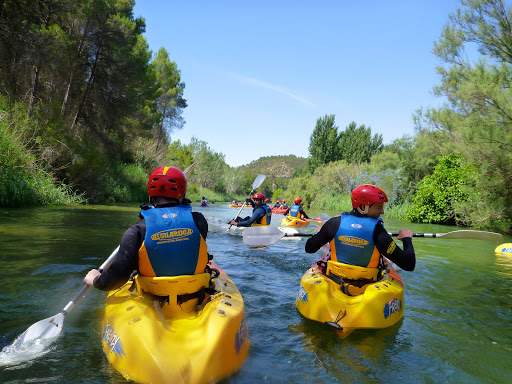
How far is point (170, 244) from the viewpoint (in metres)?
2.78

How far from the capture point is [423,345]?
353cm

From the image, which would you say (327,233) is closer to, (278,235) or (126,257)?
(278,235)

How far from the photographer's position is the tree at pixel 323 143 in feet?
182

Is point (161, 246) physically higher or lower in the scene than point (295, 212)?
higher

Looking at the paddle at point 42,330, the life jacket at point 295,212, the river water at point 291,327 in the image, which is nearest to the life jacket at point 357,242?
the river water at point 291,327

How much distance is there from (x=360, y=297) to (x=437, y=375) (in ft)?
3.25

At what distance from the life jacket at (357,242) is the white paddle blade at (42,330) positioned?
8.99 ft

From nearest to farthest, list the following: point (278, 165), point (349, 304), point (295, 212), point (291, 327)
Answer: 1. point (349, 304)
2. point (291, 327)
3. point (295, 212)
4. point (278, 165)

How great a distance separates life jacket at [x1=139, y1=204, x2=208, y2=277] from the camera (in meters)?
2.77

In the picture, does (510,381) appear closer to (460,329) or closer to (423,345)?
(423,345)

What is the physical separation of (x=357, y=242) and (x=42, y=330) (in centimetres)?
297

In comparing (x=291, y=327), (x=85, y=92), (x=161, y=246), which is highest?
(x=85, y=92)

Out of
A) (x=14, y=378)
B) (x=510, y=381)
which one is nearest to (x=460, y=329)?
(x=510, y=381)

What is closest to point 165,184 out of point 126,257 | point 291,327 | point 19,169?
point 126,257
